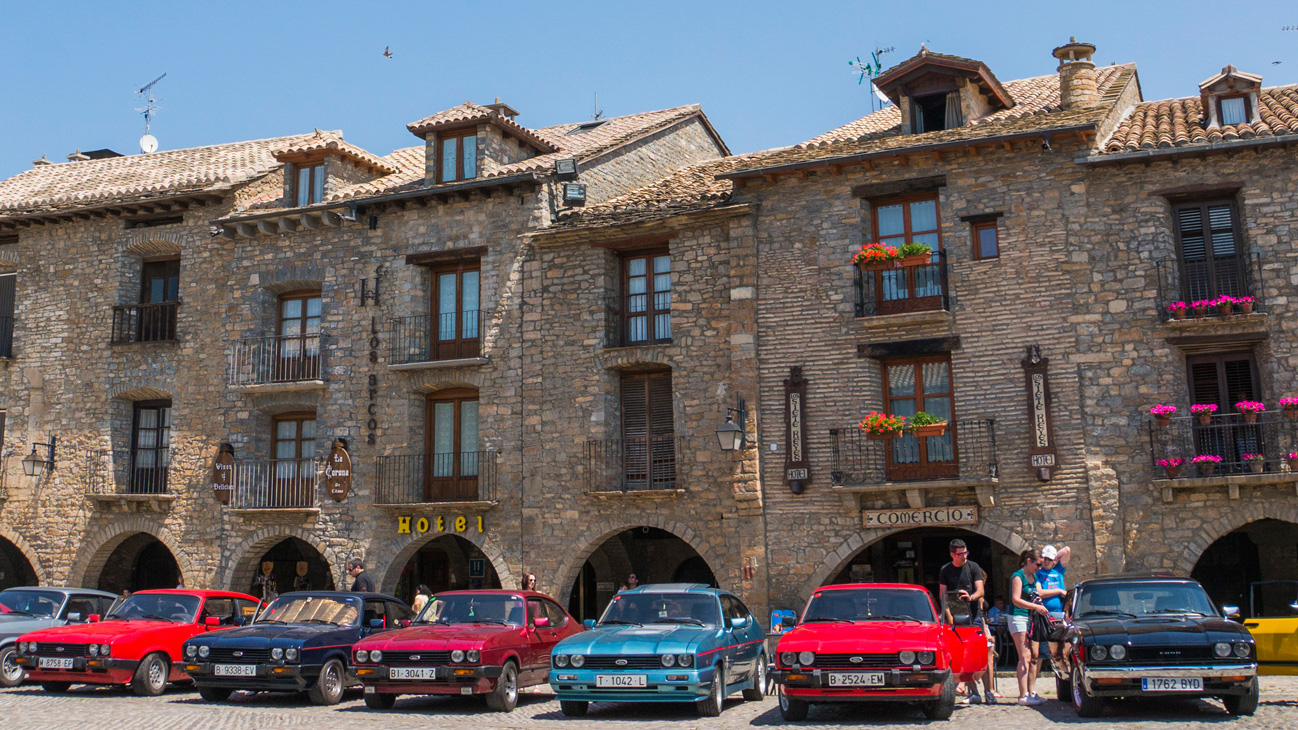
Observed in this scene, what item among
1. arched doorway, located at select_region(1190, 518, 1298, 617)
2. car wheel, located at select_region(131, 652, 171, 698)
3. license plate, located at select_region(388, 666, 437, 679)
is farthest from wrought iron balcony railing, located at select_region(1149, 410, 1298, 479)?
car wheel, located at select_region(131, 652, 171, 698)

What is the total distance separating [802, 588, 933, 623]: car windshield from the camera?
12078 millimetres

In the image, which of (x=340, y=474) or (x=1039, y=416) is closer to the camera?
(x=1039, y=416)

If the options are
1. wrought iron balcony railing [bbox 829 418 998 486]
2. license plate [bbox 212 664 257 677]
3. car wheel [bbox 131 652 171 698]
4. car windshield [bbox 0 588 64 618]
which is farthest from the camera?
wrought iron balcony railing [bbox 829 418 998 486]

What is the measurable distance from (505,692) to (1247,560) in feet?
44.2

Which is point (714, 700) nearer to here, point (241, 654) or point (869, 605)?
point (869, 605)

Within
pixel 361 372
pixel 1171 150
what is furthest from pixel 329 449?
pixel 1171 150

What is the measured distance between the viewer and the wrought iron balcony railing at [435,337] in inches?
887

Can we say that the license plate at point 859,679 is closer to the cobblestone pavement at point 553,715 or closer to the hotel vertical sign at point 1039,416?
the cobblestone pavement at point 553,715

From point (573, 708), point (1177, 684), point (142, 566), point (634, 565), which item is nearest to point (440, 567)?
A: point (634, 565)

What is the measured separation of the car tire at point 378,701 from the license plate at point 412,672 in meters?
0.62

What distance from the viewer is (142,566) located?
26344 mm

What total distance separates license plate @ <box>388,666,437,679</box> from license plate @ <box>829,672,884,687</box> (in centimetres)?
Answer: 432

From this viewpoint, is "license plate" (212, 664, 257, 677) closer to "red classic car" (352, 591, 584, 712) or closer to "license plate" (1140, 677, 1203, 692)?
"red classic car" (352, 591, 584, 712)

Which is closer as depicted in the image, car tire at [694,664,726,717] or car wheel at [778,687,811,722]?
car wheel at [778,687,811,722]
